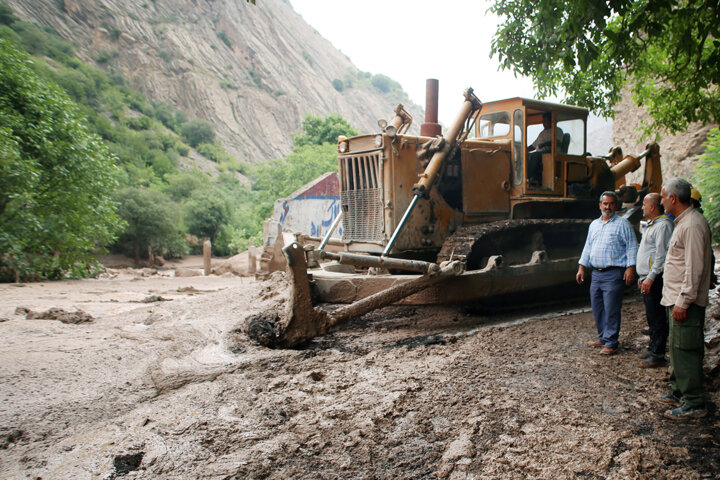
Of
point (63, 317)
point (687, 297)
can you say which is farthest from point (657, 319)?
point (63, 317)

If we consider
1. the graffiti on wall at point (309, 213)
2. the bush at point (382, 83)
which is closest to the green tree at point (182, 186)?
the graffiti on wall at point (309, 213)

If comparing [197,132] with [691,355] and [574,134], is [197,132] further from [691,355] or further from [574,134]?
[691,355]

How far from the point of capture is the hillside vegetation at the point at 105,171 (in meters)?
11.6

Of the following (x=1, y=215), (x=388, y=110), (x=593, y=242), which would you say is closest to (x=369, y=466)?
(x=593, y=242)

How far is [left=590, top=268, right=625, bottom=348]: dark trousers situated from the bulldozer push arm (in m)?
2.10

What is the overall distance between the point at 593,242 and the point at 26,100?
44.9 feet

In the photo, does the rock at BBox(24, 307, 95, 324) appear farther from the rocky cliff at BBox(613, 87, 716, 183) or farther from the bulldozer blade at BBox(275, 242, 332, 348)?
the rocky cliff at BBox(613, 87, 716, 183)

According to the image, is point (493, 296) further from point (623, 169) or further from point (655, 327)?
point (623, 169)

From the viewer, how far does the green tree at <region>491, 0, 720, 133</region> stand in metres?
4.13

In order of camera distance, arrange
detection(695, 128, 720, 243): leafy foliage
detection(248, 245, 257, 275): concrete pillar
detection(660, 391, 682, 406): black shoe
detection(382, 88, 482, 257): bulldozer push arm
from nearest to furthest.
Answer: detection(660, 391, 682, 406): black shoe
detection(382, 88, 482, 257): bulldozer push arm
detection(695, 128, 720, 243): leafy foliage
detection(248, 245, 257, 275): concrete pillar

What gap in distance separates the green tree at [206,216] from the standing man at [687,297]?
29.8 metres

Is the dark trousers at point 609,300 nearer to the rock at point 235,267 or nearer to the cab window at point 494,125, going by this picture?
the cab window at point 494,125

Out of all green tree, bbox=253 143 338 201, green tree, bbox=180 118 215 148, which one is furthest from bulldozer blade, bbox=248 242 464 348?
green tree, bbox=180 118 215 148

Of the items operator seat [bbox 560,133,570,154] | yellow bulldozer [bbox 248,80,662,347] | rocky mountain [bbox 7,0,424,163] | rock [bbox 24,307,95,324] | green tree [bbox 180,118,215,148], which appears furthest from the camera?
rocky mountain [bbox 7,0,424,163]
